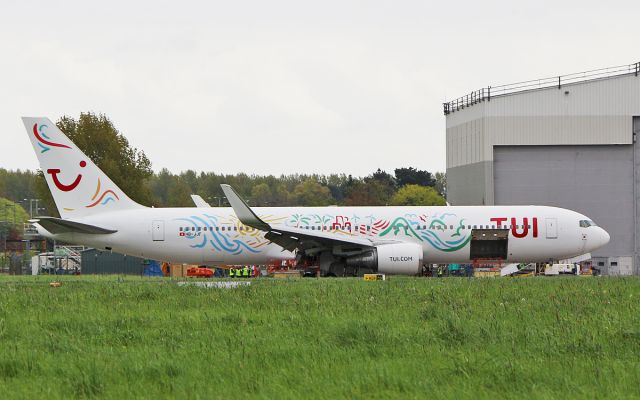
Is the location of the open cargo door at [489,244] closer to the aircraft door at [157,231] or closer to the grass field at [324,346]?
the aircraft door at [157,231]

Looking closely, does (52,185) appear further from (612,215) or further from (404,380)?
(612,215)

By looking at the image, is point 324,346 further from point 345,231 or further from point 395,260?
point 345,231

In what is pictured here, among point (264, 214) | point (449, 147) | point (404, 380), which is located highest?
point (449, 147)

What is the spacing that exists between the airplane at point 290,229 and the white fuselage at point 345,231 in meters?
0.04

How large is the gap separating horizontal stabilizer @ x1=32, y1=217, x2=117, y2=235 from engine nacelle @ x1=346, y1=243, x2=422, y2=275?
10.8 m

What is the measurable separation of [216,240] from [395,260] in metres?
7.65

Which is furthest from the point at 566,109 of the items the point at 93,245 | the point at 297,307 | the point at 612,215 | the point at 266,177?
the point at 266,177

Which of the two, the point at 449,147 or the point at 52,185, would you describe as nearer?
the point at 52,185

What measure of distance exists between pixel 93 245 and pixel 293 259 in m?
8.28

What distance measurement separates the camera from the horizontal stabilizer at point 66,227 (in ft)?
120

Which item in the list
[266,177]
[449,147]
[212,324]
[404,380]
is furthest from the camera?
[266,177]

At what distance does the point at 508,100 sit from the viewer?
61031mm

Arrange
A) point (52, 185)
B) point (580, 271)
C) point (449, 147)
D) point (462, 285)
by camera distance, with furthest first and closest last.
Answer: point (449, 147) < point (580, 271) < point (52, 185) < point (462, 285)

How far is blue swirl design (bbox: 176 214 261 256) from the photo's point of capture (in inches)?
1534
